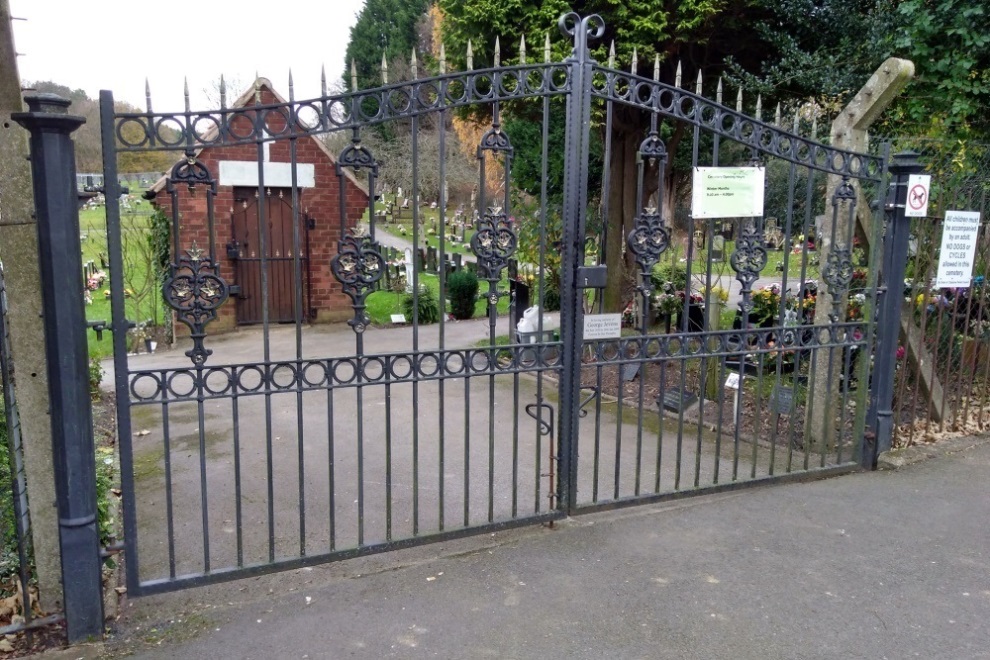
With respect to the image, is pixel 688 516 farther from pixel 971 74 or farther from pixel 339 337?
pixel 339 337

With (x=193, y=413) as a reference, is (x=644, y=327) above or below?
above

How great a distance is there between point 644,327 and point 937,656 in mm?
2125

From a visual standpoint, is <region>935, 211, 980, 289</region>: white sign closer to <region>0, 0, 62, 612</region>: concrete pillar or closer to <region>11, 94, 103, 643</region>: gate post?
<region>11, 94, 103, 643</region>: gate post

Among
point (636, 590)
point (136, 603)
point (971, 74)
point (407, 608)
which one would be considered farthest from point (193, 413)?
point (971, 74)

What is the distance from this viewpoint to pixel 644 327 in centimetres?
441

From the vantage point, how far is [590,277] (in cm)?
410

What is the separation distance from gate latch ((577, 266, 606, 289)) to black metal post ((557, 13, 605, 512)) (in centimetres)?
3

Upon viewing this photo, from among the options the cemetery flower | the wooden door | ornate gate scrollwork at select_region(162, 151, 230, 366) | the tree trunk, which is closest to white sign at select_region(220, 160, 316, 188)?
ornate gate scrollwork at select_region(162, 151, 230, 366)

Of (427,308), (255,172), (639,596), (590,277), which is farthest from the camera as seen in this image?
(427,308)

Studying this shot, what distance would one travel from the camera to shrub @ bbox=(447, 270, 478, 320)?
13859 millimetres

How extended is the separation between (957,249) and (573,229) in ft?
11.7

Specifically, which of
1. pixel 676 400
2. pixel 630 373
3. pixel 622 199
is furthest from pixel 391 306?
pixel 676 400

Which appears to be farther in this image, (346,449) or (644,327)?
(346,449)

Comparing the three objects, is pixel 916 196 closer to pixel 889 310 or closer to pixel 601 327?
pixel 889 310
